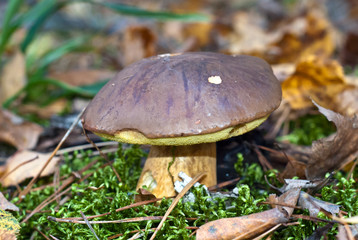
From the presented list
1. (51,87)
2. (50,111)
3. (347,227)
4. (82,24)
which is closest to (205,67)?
(347,227)

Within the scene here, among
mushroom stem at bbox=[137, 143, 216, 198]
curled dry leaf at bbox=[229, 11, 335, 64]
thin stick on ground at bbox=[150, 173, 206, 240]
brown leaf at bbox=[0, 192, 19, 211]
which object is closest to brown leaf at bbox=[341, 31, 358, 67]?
curled dry leaf at bbox=[229, 11, 335, 64]

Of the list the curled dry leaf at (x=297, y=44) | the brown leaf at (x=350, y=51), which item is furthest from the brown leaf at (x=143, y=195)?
the brown leaf at (x=350, y=51)

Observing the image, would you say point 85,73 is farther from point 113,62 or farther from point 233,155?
point 233,155

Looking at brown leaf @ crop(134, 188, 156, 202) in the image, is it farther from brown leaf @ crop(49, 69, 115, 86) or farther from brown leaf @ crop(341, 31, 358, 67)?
brown leaf @ crop(341, 31, 358, 67)

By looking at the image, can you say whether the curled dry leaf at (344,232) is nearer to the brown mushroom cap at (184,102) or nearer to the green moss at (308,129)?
the brown mushroom cap at (184,102)

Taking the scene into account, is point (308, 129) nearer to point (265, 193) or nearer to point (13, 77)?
point (265, 193)

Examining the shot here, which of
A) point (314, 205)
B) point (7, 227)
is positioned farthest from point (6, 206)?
point (314, 205)

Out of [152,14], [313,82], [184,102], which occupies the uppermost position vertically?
[152,14]
